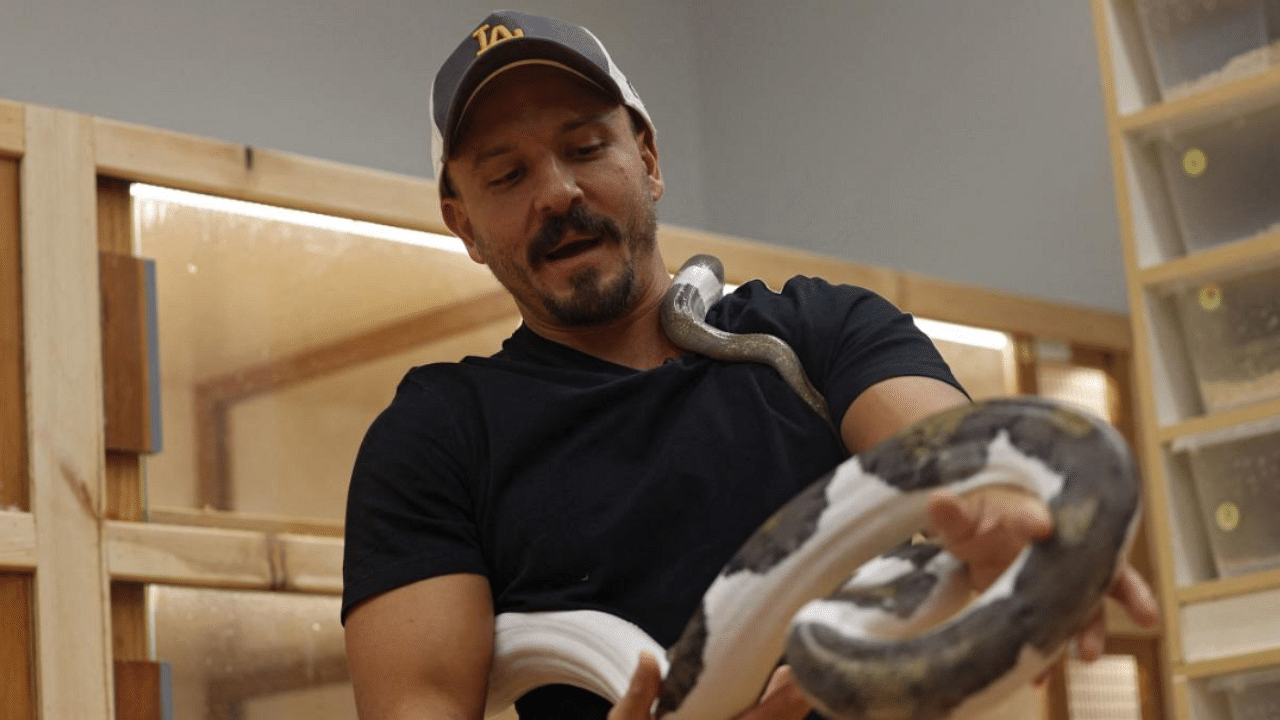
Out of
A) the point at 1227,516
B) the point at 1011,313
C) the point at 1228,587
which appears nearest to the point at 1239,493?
the point at 1227,516

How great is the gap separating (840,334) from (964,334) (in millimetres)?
1966

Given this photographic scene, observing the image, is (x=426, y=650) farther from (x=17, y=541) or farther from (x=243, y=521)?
(x=243, y=521)

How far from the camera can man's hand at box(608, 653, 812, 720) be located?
3.82 feet

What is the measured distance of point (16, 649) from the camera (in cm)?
220

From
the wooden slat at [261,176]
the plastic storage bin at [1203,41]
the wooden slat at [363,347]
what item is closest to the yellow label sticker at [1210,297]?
the plastic storage bin at [1203,41]

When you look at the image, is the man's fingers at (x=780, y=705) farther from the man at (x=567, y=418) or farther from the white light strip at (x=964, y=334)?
the white light strip at (x=964, y=334)

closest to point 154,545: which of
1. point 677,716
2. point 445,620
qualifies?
point 445,620

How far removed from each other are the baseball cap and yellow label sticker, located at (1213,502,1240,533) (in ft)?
4.97

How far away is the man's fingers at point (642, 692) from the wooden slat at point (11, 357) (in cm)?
127

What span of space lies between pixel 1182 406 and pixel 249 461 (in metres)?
1.37


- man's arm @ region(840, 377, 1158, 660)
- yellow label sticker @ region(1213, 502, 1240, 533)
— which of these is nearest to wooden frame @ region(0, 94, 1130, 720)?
yellow label sticker @ region(1213, 502, 1240, 533)

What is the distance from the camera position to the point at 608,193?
57.1 inches

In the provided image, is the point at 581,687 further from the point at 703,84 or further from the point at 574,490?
the point at 703,84

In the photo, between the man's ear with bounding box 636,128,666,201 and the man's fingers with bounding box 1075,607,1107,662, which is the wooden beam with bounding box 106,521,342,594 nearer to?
the man's ear with bounding box 636,128,666,201
